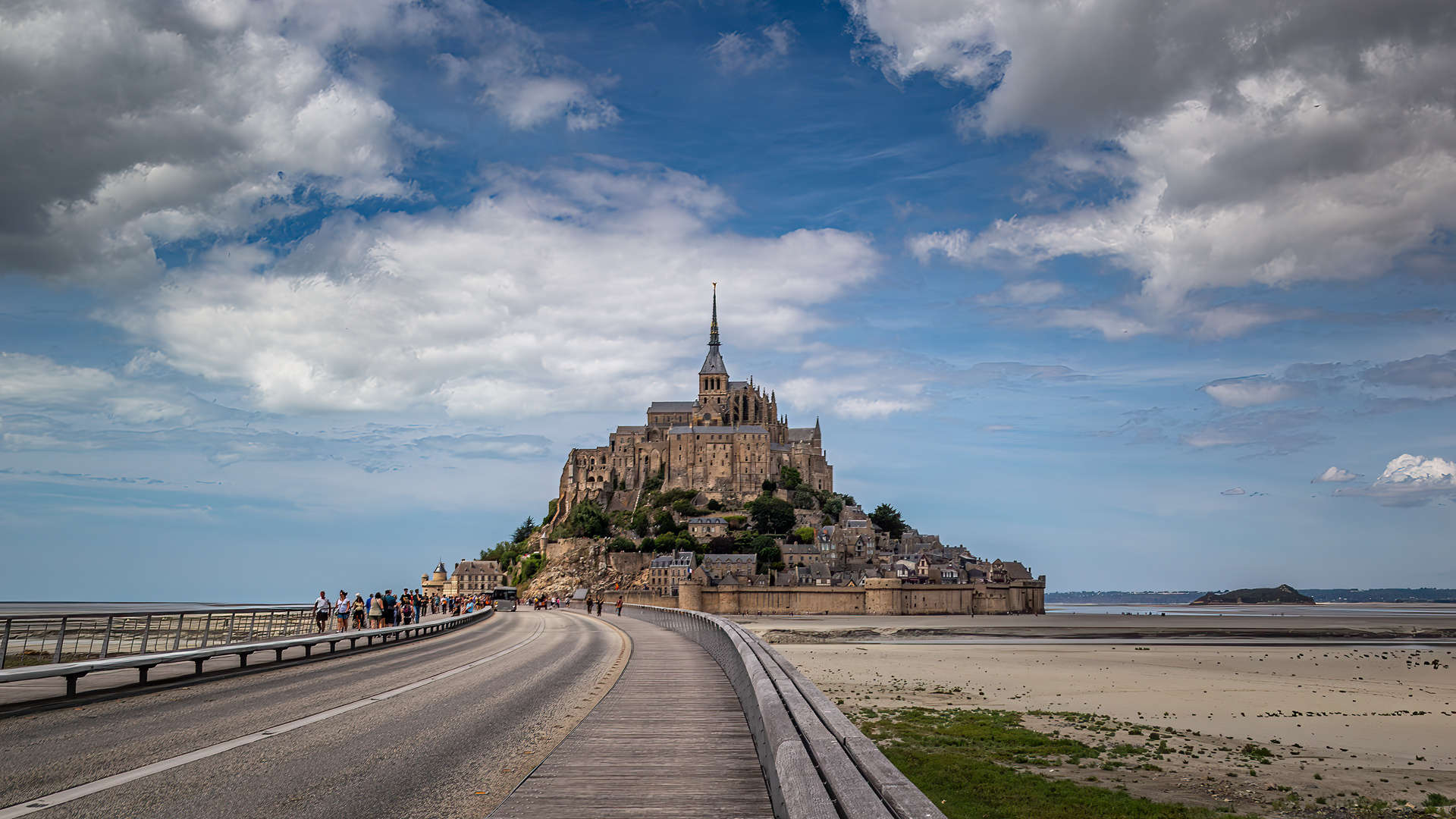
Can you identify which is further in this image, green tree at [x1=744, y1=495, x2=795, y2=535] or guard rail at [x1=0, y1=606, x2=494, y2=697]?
green tree at [x1=744, y1=495, x2=795, y2=535]

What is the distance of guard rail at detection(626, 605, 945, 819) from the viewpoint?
360 cm

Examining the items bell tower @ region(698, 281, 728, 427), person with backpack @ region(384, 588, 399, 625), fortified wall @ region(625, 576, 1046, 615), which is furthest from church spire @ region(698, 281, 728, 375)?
person with backpack @ region(384, 588, 399, 625)

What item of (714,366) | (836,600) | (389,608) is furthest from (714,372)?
(389,608)

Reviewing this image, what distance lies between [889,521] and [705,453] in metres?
30.5

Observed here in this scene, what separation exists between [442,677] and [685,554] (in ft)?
320

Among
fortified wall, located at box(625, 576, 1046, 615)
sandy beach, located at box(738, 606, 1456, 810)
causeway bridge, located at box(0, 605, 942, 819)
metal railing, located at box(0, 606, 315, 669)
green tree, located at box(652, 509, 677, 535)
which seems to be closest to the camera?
causeway bridge, located at box(0, 605, 942, 819)

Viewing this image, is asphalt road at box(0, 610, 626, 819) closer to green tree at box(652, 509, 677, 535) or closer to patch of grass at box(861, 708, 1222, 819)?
patch of grass at box(861, 708, 1222, 819)

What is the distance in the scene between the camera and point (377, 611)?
31.9 metres

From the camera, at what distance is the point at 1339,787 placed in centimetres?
1454

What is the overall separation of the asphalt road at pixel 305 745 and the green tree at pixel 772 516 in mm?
110401

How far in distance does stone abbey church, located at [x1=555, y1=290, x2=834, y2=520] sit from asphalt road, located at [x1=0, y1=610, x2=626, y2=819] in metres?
121

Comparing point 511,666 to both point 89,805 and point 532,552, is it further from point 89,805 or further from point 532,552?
point 532,552

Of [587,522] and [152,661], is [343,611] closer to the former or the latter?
[152,661]

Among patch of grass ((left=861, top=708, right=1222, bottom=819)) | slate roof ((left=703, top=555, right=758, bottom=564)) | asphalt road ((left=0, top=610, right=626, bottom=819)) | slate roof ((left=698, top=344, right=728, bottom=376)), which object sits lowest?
patch of grass ((left=861, top=708, right=1222, bottom=819))
